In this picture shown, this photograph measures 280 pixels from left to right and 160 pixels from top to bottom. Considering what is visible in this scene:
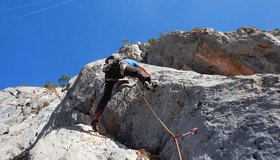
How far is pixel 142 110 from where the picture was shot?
10742mm

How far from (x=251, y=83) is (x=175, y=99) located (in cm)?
227

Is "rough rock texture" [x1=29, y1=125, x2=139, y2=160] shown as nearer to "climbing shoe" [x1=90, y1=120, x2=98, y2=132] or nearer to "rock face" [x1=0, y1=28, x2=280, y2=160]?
"rock face" [x1=0, y1=28, x2=280, y2=160]

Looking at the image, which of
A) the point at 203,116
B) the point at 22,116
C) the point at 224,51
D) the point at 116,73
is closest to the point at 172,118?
the point at 203,116

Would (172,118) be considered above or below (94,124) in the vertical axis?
above

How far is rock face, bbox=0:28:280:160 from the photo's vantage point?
7188mm

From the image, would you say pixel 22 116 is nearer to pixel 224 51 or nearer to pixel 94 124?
pixel 94 124

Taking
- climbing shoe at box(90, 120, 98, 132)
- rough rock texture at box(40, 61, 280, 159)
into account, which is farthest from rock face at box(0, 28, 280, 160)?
climbing shoe at box(90, 120, 98, 132)

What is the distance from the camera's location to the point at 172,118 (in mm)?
9648

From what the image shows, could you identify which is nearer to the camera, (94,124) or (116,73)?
(94,124)

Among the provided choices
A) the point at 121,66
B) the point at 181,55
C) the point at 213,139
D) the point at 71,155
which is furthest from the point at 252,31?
the point at 71,155

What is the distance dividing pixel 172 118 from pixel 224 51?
16.8ft

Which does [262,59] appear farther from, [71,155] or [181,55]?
[71,155]

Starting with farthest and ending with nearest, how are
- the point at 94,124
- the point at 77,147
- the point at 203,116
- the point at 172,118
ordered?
the point at 94,124
the point at 172,118
the point at 77,147
the point at 203,116

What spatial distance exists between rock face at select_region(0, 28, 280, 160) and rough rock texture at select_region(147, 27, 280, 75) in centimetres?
7
